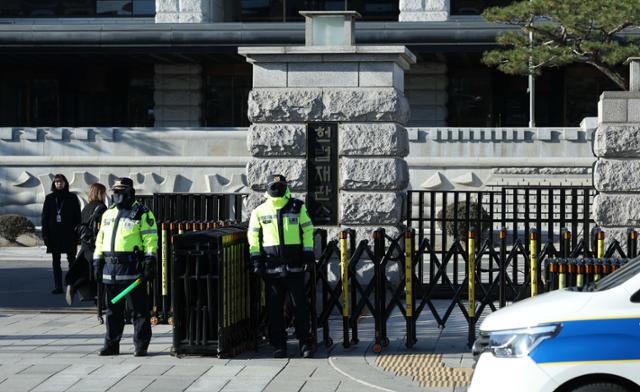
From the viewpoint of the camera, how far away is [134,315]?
1238 cm

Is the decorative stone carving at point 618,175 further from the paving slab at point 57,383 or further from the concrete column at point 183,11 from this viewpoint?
the concrete column at point 183,11

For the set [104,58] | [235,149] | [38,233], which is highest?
[104,58]

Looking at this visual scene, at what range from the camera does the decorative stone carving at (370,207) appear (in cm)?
1496

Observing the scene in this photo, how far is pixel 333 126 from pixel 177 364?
429 centimetres

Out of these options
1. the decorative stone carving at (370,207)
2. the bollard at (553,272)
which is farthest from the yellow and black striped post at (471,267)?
the decorative stone carving at (370,207)

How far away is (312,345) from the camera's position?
12.3 metres

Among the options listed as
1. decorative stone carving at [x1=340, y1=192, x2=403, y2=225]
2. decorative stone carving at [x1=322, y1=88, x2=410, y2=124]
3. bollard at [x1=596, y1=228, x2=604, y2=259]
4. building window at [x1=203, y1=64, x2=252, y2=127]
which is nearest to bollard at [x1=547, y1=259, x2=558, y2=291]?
bollard at [x1=596, y1=228, x2=604, y2=259]

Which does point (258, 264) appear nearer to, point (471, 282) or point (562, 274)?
point (471, 282)

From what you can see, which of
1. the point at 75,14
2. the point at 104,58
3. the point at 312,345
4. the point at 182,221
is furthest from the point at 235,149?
the point at 312,345

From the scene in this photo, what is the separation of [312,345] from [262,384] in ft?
5.30

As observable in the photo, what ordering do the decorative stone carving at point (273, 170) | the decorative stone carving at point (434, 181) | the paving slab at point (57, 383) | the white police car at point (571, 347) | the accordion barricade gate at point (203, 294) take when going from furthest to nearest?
the decorative stone carving at point (434, 181) → the decorative stone carving at point (273, 170) → the accordion barricade gate at point (203, 294) → the paving slab at point (57, 383) → the white police car at point (571, 347)

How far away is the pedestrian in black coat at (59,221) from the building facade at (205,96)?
11.8 metres

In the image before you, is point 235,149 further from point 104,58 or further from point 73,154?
point 104,58

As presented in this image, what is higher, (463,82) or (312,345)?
(463,82)
